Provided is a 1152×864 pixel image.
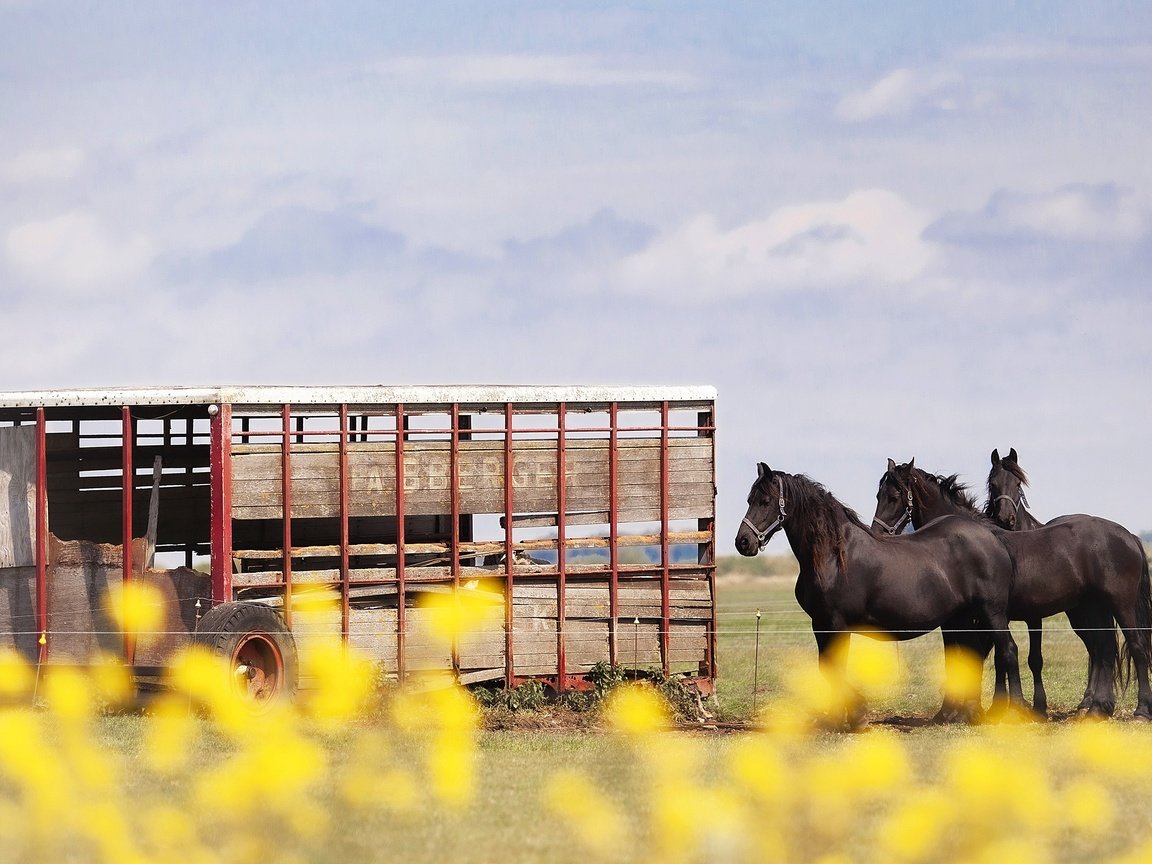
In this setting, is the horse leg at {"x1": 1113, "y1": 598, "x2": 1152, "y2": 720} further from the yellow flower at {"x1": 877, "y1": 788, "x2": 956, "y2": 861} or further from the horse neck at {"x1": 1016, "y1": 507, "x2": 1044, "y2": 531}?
the yellow flower at {"x1": 877, "y1": 788, "x2": 956, "y2": 861}

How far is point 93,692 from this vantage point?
17.2 metres

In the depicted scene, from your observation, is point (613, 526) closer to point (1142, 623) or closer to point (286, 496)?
point (286, 496)

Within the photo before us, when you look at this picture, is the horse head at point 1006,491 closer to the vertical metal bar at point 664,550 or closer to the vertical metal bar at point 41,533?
the vertical metal bar at point 664,550

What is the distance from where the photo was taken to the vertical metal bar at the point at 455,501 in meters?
17.9

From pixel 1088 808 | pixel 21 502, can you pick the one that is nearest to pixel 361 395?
pixel 21 502

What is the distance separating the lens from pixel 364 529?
19109 millimetres

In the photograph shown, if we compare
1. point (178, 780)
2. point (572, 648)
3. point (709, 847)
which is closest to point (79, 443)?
point (572, 648)

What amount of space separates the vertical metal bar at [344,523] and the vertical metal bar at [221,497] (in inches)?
48.2

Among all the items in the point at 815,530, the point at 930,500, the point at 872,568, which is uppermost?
the point at 930,500

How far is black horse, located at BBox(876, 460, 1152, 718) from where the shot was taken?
58.9ft

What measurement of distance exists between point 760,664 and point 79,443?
11454mm

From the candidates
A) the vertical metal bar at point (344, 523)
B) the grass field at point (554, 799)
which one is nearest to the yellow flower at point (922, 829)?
the grass field at point (554, 799)

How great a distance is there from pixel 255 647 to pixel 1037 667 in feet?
27.5

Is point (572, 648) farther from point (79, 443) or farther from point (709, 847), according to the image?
point (709, 847)
